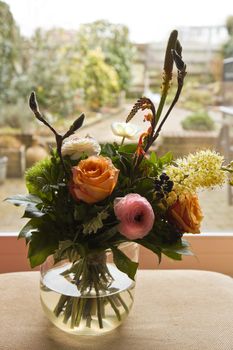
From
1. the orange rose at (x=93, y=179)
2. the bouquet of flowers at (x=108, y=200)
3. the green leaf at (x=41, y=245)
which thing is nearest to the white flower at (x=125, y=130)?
the bouquet of flowers at (x=108, y=200)

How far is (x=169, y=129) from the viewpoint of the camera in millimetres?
1452

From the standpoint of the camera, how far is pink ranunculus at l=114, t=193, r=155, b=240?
0.78 metres

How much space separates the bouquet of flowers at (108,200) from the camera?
792 millimetres

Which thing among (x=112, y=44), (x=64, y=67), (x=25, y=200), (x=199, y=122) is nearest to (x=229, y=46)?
(x=199, y=122)

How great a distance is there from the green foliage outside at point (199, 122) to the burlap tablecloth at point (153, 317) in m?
0.45

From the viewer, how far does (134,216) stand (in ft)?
2.55

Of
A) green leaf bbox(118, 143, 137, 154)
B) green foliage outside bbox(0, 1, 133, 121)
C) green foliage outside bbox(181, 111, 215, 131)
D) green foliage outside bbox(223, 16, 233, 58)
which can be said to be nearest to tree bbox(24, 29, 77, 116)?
green foliage outside bbox(0, 1, 133, 121)

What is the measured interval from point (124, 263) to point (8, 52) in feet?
2.61

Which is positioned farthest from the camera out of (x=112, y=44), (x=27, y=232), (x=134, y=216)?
(x=112, y=44)

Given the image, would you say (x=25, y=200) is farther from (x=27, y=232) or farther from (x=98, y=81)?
(x=98, y=81)

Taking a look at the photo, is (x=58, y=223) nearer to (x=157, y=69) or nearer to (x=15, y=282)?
(x=15, y=282)

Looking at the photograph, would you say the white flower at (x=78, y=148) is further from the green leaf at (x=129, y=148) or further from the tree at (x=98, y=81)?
the tree at (x=98, y=81)

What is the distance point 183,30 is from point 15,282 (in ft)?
2.67

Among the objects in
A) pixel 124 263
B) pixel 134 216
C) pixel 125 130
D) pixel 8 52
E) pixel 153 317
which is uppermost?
pixel 8 52
